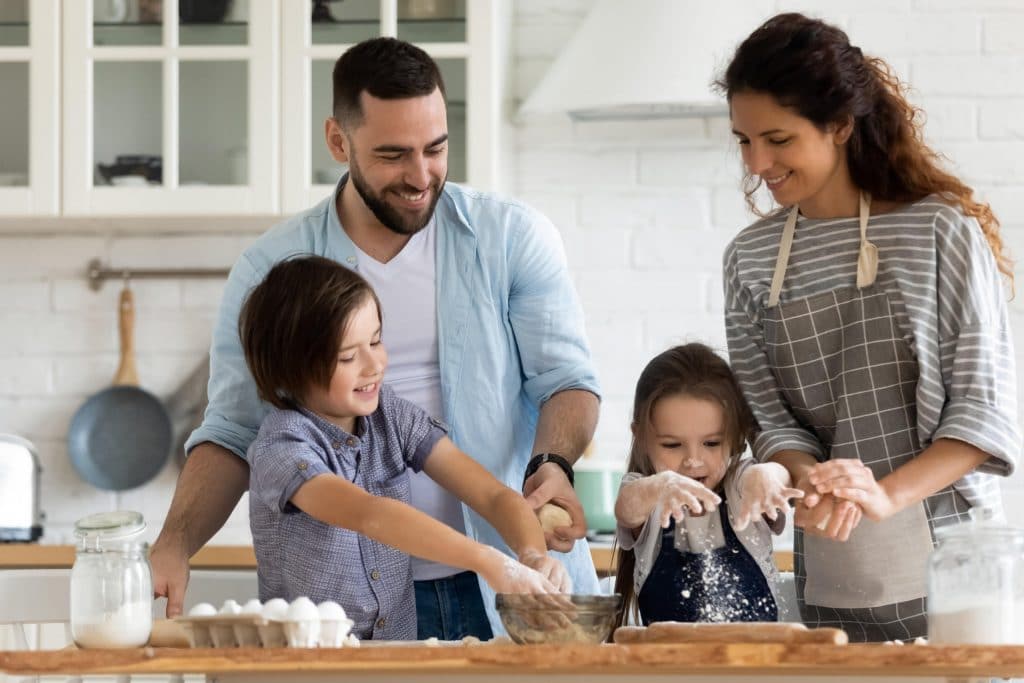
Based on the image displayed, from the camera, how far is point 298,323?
1784 mm

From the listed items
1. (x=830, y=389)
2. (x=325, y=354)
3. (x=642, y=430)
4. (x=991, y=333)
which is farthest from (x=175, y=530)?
(x=991, y=333)

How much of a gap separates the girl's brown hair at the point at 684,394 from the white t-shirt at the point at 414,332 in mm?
246

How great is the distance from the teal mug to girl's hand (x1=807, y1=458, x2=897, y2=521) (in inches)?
59.3

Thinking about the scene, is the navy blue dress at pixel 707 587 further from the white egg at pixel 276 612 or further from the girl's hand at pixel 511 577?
the white egg at pixel 276 612

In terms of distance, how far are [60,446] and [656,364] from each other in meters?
2.01

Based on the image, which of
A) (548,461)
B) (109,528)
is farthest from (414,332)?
(109,528)

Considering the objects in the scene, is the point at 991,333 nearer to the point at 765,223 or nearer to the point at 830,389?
the point at 830,389

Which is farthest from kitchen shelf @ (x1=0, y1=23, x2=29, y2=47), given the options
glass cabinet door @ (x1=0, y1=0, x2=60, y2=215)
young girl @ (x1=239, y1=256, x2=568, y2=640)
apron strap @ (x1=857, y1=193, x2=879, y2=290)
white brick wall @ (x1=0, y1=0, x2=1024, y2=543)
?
apron strap @ (x1=857, y1=193, x2=879, y2=290)

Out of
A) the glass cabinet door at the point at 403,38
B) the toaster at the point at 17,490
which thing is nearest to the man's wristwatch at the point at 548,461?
the glass cabinet door at the point at 403,38

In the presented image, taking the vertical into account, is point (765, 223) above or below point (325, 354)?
above

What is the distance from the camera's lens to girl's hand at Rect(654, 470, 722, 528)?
1715mm

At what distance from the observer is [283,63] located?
3.22 meters

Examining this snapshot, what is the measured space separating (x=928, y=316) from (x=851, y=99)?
11.2 inches

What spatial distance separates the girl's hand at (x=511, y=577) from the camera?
4.94ft
